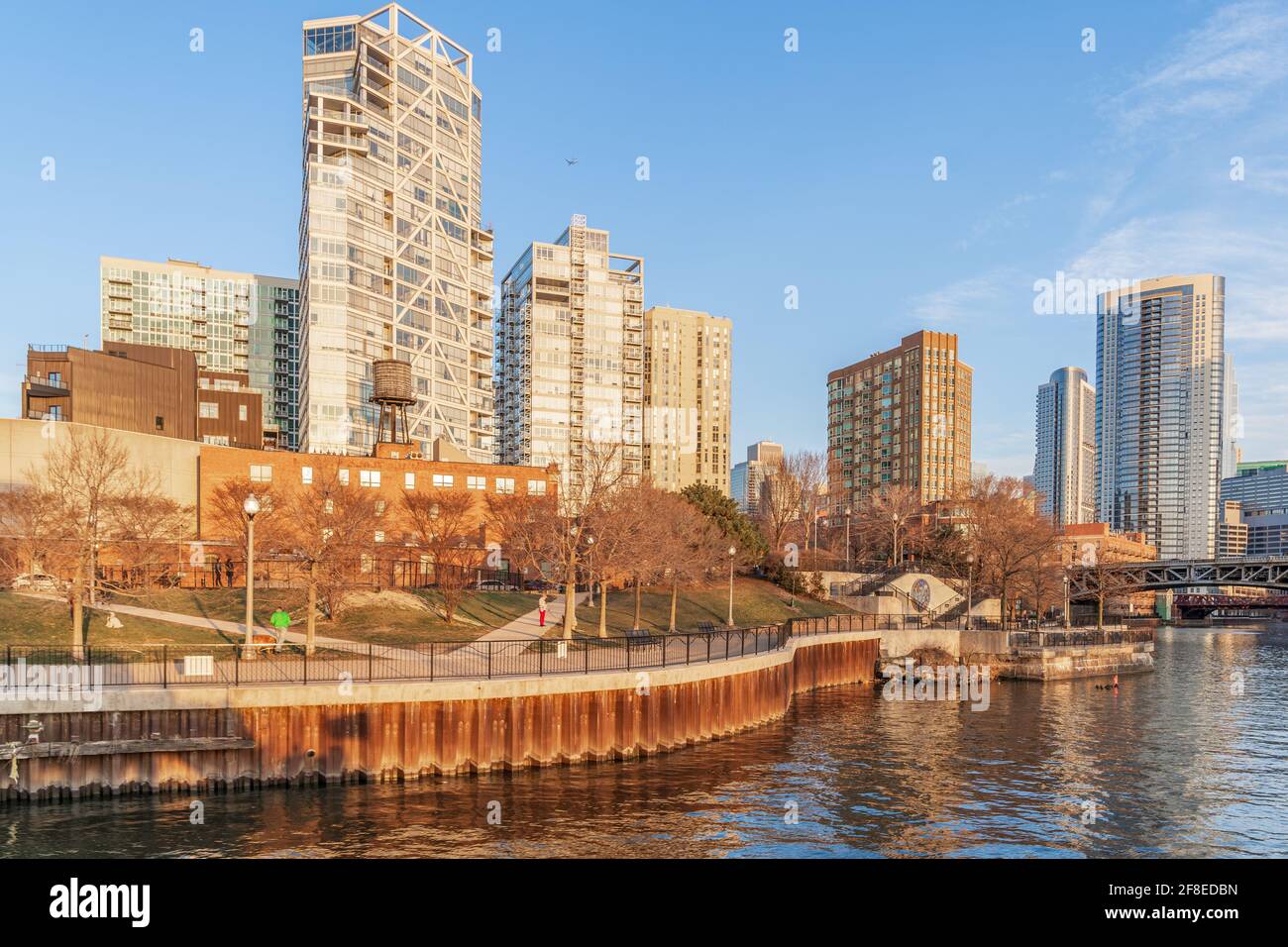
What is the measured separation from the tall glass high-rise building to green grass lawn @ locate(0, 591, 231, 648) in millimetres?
73895

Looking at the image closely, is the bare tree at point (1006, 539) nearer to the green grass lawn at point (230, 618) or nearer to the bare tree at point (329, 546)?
the green grass lawn at point (230, 618)

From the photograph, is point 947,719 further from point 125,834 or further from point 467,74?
point 467,74

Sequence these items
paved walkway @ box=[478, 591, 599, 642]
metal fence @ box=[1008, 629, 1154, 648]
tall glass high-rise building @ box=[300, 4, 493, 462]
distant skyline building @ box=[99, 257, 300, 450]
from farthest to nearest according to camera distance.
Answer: distant skyline building @ box=[99, 257, 300, 450], tall glass high-rise building @ box=[300, 4, 493, 462], metal fence @ box=[1008, 629, 1154, 648], paved walkway @ box=[478, 591, 599, 642]

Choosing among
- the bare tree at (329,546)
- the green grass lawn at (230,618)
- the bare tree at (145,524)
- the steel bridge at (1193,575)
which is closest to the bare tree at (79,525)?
the green grass lawn at (230,618)

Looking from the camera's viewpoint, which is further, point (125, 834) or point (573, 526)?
point (573, 526)

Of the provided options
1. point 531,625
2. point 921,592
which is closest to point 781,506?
point 921,592

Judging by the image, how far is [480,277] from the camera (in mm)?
139875

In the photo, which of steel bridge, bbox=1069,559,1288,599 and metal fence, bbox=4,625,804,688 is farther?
steel bridge, bbox=1069,559,1288,599

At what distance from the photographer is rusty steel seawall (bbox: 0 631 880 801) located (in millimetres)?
23194

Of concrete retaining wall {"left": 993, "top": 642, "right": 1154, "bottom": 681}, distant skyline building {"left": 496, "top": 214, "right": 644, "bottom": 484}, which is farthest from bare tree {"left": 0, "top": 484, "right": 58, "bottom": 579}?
distant skyline building {"left": 496, "top": 214, "right": 644, "bottom": 484}

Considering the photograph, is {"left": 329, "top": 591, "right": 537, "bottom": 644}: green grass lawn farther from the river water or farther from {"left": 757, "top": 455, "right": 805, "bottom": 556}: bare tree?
{"left": 757, "top": 455, "right": 805, "bottom": 556}: bare tree

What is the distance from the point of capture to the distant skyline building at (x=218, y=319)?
512 feet

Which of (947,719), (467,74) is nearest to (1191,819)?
(947,719)
